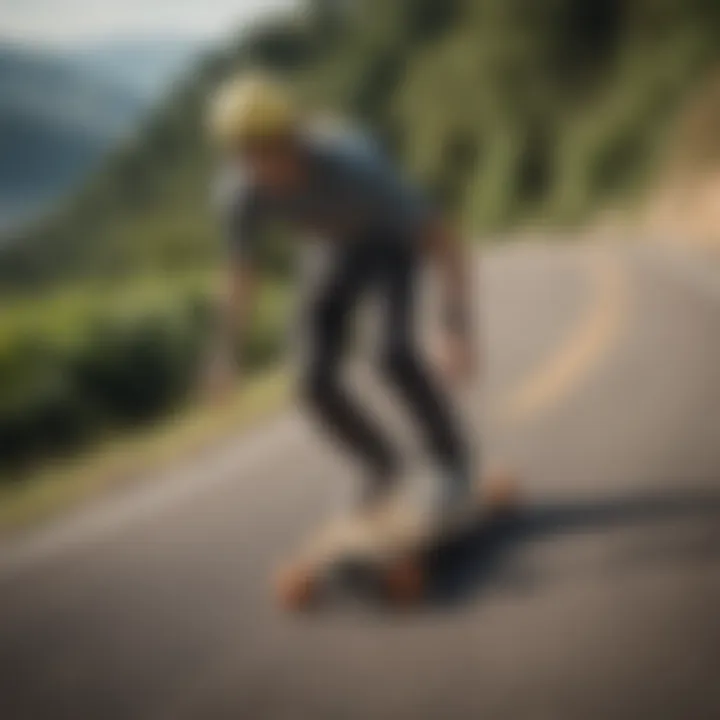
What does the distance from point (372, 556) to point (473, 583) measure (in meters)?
0.19

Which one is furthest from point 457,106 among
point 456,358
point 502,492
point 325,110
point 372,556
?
point 372,556

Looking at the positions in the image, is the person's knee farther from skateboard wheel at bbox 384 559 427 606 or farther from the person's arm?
skateboard wheel at bbox 384 559 427 606

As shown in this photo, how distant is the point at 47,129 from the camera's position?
1.94 metres

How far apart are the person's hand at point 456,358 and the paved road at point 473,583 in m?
0.04

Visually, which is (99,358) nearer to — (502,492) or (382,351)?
(382,351)

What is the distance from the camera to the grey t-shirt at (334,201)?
1.77 m

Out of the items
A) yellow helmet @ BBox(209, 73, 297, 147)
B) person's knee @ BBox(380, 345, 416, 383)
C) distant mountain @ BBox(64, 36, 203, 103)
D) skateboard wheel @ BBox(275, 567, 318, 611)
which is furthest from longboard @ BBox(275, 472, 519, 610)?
distant mountain @ BBox(64, 36, 203, 103)

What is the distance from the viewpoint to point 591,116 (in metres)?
2.18

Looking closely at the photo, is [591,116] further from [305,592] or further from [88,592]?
[88,592]

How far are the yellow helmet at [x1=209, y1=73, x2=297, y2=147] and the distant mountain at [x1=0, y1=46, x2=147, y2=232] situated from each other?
0.22 m

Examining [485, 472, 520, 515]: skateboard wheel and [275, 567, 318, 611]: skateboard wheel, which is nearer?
[275, 567, 318, 611]: skateboard wheel

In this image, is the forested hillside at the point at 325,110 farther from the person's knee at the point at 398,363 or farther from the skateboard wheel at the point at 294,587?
the skateboard wheel at the point at 294,587

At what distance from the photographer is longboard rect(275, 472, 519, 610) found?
1.94 metres

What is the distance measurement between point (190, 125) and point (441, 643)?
911 mm
